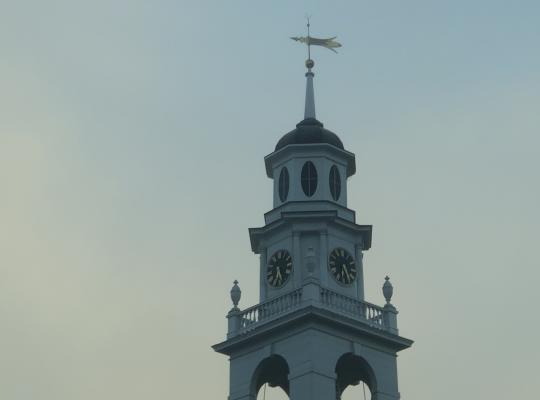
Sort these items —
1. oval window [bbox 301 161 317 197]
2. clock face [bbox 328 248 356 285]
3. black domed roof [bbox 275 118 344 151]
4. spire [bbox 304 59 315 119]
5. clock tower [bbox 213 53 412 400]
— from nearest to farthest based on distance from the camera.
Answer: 1. clock tower [bbox 213 53 412 400]
2. clock face [bbox 328 248 356 285]
3. oval window [bbox 301 161 317 197]
4. black domed roof [bbox 275 118 344 151]
5. spire [bbox 304 59 315 119]

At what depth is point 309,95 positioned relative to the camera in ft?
248

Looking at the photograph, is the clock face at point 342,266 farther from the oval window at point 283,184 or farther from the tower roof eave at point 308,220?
the oval window at point 283,184

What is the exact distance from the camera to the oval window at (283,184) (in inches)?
2820

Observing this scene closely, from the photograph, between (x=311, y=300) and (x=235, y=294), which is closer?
(x=311, y=300)

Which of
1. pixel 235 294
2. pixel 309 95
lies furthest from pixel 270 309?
pixel 309 95

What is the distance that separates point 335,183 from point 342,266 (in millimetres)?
4497

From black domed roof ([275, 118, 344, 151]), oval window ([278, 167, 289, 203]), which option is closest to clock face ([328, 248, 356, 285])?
oval window ([278, 167, 289, 203])

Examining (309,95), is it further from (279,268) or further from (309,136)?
(279,268)

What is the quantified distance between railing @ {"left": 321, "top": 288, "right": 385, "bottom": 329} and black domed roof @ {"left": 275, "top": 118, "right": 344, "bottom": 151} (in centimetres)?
856

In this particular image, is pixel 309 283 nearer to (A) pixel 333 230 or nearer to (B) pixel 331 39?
(A) pixel 333 230

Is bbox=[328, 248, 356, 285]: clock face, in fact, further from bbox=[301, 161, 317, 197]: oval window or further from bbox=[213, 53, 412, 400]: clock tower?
bbox=[301, 161, 317, 197]: oval window

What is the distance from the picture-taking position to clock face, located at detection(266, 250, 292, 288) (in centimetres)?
6894

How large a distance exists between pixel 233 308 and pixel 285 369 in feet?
11.5

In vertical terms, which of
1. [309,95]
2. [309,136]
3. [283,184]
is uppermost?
[309,95]
